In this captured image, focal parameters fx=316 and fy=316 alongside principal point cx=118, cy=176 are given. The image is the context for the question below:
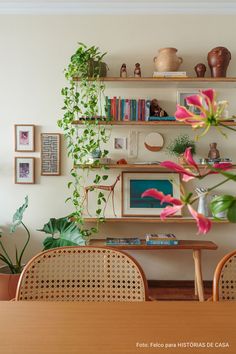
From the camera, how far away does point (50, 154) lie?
9.96ft

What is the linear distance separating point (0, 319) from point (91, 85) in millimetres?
2379

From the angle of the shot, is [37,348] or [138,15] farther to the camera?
[138,15]

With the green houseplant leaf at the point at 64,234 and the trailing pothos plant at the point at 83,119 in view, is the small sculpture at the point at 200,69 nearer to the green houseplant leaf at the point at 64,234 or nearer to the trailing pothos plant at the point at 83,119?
the trailing pothos plant at the point at 83,119

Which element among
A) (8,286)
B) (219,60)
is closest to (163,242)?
(8,286)

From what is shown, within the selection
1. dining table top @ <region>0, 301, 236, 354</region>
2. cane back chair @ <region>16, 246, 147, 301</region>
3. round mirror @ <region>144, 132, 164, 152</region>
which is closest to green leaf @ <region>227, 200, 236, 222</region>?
dining table top @ <region>0, 301, 236, 354</region>

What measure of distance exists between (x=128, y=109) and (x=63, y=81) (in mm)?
692

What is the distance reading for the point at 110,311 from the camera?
0.98 meters

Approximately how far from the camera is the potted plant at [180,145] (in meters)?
2.95

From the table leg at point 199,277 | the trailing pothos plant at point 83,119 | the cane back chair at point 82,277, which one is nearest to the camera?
the cane back chair at point 82,277

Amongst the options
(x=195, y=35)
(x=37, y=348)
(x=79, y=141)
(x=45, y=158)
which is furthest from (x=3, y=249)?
(x=195, y=35)

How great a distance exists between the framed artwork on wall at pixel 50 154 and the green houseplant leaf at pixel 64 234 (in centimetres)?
53

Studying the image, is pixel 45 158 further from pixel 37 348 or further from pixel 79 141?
pixel 37 348

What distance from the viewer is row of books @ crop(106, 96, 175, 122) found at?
2.89 metres

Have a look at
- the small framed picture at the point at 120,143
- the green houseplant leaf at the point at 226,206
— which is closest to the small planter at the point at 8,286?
the small framed picture at the point at 120,143
